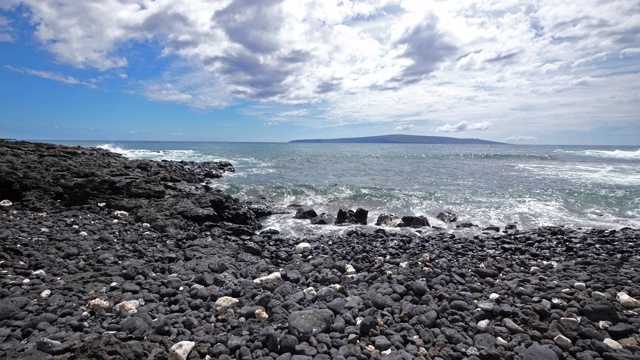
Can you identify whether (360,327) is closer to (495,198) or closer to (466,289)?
(466,289)

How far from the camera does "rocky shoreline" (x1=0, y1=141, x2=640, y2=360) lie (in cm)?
386

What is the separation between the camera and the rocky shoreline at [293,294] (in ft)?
12.7

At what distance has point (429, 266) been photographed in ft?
22.7

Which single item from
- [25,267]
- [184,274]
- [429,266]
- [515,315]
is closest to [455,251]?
[429,266]

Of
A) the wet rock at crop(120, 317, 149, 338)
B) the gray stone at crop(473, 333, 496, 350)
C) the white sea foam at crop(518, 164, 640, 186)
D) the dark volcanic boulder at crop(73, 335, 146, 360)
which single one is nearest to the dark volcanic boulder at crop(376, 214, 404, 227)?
the gray stone at crop(473, 333, 496, 350)

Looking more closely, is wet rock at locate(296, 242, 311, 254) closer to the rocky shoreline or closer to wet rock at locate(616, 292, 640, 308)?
the rocky shoreline

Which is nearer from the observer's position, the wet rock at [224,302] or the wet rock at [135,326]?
the wet rock at [135,326]

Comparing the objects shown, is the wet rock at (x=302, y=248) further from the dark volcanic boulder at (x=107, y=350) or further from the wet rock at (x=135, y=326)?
the dark volcanic boulder at (x=107, y=350)

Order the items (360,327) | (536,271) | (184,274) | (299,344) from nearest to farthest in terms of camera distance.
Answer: (299,344), (360,327), (184,274), (536,271)

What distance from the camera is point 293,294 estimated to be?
17.6 feet

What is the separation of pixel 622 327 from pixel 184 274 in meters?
6.58

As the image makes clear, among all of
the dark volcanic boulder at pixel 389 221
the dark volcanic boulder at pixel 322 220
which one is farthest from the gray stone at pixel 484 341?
the dark volcanic boulder at pixel 322 220

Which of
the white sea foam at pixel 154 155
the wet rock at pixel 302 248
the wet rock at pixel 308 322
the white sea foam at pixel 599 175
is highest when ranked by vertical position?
the white sea foam at pixel 154 155

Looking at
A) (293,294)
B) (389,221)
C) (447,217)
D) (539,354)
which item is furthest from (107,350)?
(447,217)
